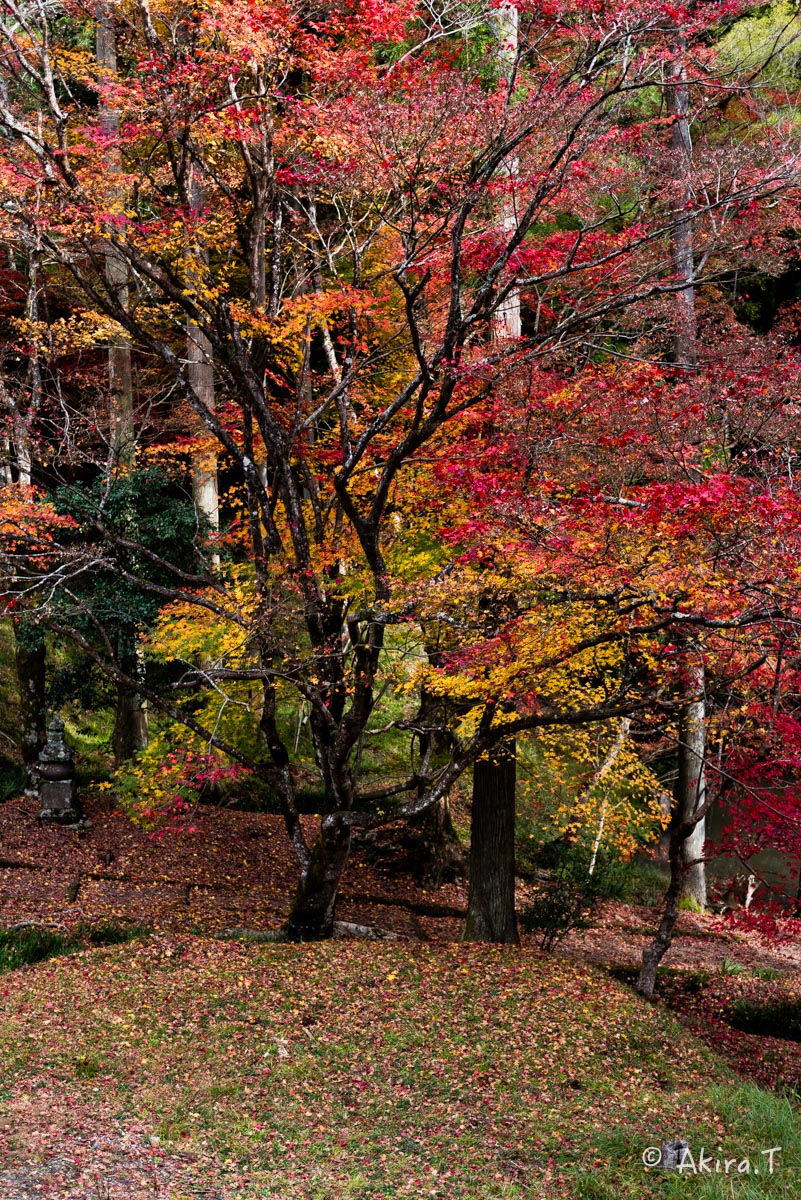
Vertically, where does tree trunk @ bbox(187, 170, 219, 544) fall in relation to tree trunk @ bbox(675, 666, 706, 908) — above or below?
above

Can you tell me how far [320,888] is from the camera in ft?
28.1

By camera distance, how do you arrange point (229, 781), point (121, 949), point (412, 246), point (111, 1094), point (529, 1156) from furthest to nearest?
point (229, 781) → point (121, 949) → point (412, 246) → point (111, 1094) → point (529, 1156)

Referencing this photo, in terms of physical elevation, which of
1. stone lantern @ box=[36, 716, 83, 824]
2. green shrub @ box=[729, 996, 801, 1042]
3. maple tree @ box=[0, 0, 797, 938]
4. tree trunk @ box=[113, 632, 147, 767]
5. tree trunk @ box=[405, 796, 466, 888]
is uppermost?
maple tree @ box=[0, 0, 797, 938]

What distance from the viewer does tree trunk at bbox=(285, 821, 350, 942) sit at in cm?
830

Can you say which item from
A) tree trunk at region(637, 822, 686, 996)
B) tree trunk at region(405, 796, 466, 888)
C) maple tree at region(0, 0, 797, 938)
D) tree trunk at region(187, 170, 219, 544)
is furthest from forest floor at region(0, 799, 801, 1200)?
tree trunk at region(187, 170, 219, 544)

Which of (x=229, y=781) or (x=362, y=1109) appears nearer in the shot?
(x=362, y=1109)

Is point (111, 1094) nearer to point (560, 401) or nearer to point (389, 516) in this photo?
point (389, 516)

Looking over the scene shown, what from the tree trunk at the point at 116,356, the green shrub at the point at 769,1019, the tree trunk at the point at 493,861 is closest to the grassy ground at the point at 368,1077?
the tree trunk at the point at 493,861

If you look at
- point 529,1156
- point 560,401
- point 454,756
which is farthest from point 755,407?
point 529,1156

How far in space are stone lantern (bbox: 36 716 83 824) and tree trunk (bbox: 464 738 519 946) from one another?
5.50 metres

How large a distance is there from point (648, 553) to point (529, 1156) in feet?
13.1

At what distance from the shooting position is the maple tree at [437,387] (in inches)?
266

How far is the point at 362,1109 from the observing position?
5.68 m

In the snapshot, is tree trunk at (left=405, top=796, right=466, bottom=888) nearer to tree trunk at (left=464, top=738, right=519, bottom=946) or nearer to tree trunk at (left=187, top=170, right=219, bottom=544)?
tree trunk at (left=464, top=738, right=519, bottom=946)
